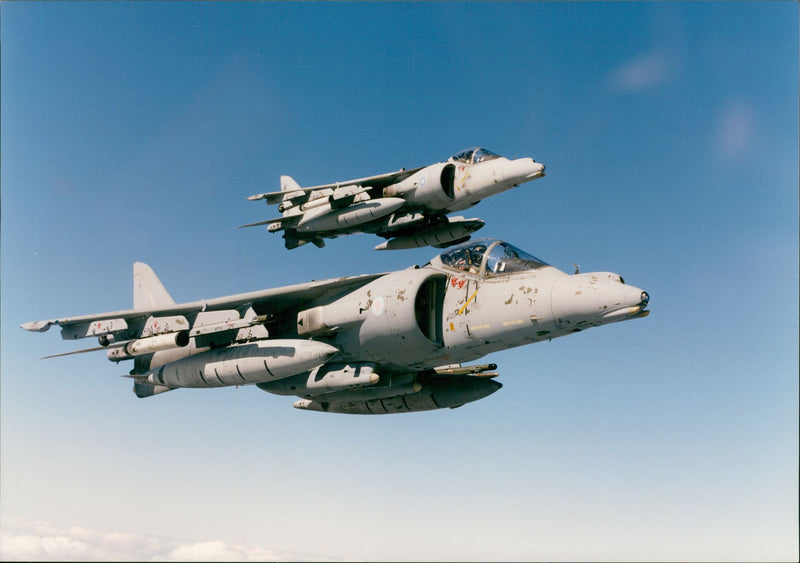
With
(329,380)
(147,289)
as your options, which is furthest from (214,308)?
(147,289)

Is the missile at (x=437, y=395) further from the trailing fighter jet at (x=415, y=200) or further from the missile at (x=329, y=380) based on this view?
the trailing fighter jet at (x=415, y=200)

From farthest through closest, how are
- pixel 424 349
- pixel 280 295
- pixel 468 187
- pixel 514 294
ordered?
1. pixel 468 187
2. pixel 280 295
3. pixel 424 349
4. pixel 514 294

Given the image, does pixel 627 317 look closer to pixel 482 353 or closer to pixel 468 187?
pixel 482 353

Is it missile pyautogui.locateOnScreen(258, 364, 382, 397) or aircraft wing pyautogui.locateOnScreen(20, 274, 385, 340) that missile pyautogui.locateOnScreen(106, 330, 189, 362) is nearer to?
aircraft wing pyautogui.locateOnScreen(20, 274, 385, 340)

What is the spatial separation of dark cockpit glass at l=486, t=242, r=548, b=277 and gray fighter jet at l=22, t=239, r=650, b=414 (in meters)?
0.02

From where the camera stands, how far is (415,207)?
16.1 meters

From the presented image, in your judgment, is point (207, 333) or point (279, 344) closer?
point (279, 344)

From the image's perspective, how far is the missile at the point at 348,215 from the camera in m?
15.6

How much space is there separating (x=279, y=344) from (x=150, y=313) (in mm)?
3692

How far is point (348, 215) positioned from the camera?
16.1 metres

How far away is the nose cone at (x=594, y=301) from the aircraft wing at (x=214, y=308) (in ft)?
12.6

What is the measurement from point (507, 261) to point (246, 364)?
5.39 metres

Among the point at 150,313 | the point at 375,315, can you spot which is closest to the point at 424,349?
the point at 375,315

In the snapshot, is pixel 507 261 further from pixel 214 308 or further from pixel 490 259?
pixel 214 308
